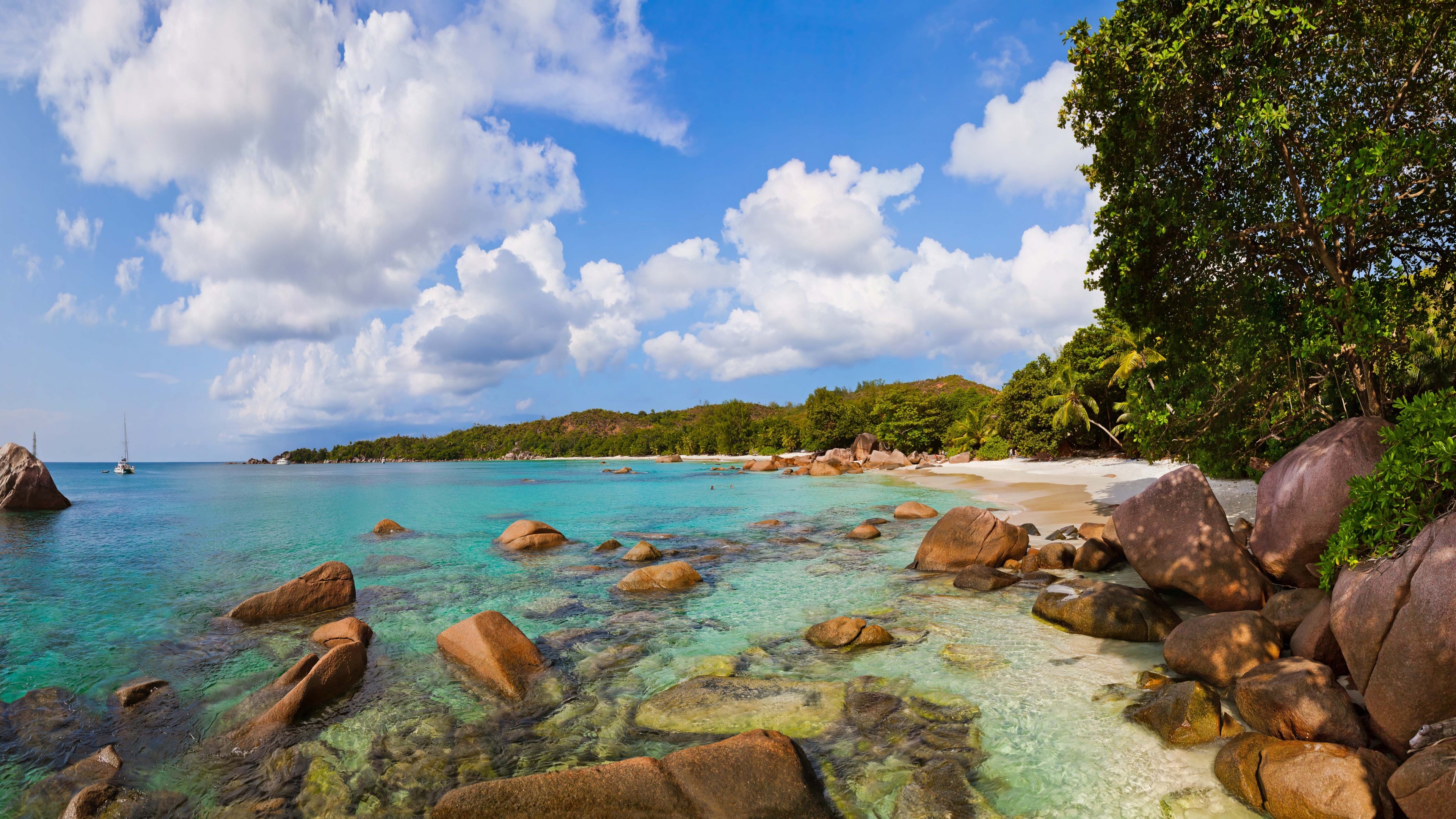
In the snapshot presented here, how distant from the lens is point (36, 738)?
657cm

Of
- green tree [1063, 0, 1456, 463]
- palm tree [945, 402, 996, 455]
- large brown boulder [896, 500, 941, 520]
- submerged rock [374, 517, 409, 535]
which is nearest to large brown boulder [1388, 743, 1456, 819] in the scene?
green tree [1063, 0, 1456, 463]

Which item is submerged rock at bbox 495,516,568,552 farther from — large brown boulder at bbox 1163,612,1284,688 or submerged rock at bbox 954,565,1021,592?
large brown boulder at bbox 1163,612,1284,688

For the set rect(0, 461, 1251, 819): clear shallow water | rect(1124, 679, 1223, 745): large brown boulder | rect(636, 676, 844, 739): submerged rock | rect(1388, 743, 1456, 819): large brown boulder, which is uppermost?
rect(1388, 743, 1456, 819): large brown boulder

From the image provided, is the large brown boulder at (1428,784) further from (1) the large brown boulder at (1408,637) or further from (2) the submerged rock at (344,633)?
(2) the submerged rock at (344,633)

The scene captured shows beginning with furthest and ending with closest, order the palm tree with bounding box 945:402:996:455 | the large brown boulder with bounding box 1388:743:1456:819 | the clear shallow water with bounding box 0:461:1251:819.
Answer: the palm tree with bounding box 945:402:996:455 < the clear shallow water with bounding box 0:461:1251:819 < the large brown boulder with bounding box 1388:743:1456:819

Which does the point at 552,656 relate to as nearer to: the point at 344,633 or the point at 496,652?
the point at 496,652

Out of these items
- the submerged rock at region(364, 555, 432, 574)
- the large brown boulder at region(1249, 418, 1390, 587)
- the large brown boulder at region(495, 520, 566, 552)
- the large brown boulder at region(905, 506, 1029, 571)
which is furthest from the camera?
the large brown boulder at region(495, 520, 566, 552)

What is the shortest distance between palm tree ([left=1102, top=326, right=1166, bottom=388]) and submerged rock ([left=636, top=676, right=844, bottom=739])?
33334mm

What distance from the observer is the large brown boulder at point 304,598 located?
1082cm

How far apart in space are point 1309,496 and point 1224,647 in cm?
244

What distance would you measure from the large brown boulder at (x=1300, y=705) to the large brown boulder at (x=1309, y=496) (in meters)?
2.03

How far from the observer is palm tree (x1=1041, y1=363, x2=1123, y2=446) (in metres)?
40.9

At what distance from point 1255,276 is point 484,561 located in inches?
707

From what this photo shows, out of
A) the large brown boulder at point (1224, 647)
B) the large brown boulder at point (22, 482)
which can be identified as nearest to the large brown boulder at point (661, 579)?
the large brown boulder at point (1224, 647)
